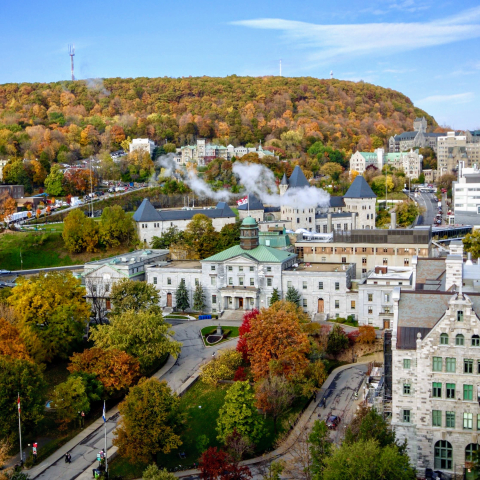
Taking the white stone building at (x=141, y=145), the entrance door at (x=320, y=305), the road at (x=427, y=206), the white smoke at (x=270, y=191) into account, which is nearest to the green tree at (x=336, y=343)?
the entrance door at (x=320, y=305)

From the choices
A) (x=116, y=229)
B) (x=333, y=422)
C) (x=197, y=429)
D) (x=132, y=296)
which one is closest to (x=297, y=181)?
(x=116, y=229)

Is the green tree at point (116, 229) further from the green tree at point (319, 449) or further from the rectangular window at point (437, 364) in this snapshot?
the rectangular window at point (437, 364)

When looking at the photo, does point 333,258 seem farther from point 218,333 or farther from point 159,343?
point 159,343

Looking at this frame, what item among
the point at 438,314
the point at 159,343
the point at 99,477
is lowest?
the point at 99,477

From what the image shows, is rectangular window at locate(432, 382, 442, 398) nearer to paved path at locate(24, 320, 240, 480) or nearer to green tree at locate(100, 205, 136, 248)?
paved path at locate(24, 320, 240, 480)

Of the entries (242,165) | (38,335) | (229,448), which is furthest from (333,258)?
(242,165)

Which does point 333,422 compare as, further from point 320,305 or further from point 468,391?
point 320,305

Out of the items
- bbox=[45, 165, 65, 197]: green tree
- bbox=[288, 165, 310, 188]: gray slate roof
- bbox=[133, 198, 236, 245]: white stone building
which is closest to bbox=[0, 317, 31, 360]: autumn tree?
bbox=[133, 198, 236, 245]: white stone building
